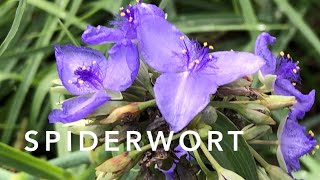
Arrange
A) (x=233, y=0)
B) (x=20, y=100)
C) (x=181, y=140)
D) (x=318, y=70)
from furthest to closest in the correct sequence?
(x=318, y=70), (x=233, y=0), (x=20, y=100), (x=181, y=140)

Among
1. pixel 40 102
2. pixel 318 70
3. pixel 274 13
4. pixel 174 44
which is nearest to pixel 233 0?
pixel 274 13

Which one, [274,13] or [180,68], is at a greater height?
[180,68]

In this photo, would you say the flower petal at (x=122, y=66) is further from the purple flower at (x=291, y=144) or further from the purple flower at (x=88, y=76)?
the purple flower at (x=291, y=144)

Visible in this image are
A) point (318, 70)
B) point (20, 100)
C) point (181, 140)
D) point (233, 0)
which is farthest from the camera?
point (318, 70)

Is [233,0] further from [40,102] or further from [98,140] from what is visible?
[98,140]

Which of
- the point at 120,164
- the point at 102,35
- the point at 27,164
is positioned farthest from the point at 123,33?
the point at 27,164

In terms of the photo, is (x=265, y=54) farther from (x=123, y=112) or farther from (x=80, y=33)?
(x=80, y=33)

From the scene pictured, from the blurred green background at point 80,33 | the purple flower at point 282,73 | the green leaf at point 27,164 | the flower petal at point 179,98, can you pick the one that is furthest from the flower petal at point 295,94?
the blurred green background at point 80,33
